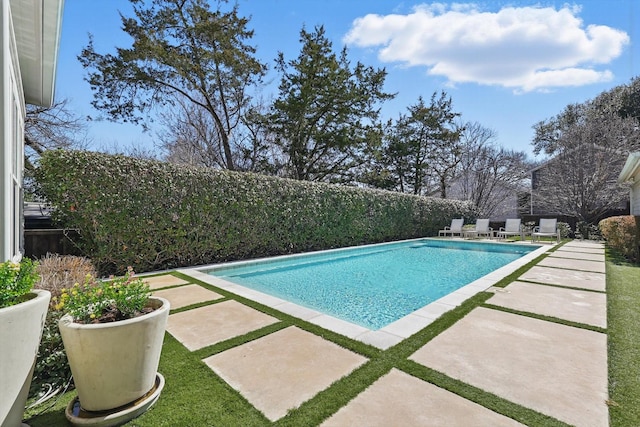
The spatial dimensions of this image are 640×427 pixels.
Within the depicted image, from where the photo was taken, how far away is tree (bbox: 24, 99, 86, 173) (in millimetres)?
11852

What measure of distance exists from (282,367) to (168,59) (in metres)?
14.8

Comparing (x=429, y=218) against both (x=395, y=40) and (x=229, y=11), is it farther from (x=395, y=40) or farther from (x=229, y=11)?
(x=229, y=11)

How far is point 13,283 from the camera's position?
5.49ft

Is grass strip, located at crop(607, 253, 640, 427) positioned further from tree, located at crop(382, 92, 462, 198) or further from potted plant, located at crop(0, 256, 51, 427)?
tree, located at crop(382, 92, 462, 198)

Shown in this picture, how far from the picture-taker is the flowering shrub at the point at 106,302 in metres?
2.02

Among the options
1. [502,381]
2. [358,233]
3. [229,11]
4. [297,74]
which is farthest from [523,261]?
[229,11]

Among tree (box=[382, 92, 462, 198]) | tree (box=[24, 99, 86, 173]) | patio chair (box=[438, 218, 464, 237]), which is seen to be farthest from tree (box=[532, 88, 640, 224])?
tree (box=[24, 99, 86, 173])

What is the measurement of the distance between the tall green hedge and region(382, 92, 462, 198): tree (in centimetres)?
1595

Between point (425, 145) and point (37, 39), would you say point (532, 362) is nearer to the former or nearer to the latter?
point (37, 39)

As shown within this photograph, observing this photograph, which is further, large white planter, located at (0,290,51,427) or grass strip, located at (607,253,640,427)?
grass strip, located at (607,253,640,427)

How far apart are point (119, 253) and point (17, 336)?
5734mm

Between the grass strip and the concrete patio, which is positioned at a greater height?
the grass strip

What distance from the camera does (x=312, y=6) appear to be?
10.3 m

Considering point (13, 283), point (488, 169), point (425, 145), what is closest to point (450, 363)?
point (13, 283)
